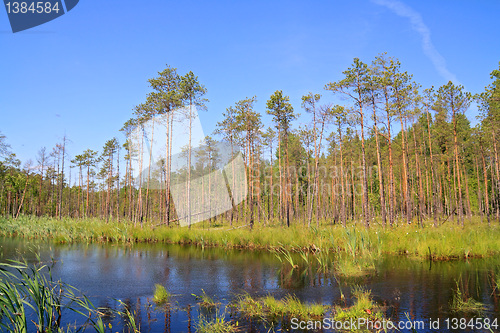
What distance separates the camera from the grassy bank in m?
14.2

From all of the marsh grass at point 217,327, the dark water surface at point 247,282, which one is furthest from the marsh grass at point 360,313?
the marsh grass at point 217,327

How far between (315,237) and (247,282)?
715 centimetres

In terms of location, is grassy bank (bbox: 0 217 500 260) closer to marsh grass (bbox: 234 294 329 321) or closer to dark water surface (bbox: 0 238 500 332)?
dark water surface (bbox: 0 238 500 332)

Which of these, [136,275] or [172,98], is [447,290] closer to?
[136,275]

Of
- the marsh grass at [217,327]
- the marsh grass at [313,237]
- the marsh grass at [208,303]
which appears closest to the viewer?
the marsh grass at [217,327]

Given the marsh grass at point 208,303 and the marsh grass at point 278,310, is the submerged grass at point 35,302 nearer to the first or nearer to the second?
the marsh grass at point 208,303

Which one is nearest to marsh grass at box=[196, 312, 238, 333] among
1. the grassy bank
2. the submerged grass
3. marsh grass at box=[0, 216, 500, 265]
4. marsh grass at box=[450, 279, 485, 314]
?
the submerged grass

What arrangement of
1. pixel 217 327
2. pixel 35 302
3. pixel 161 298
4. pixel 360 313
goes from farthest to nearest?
pixel 161 298
pixel 360 313
pixel 217 327
pixel 35 302

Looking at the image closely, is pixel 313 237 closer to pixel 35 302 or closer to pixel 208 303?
pixel 208 303

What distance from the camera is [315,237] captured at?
16.7m

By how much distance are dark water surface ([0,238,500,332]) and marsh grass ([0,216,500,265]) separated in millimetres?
997

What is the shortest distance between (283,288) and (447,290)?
15.1 feet

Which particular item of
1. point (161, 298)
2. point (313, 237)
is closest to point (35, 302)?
point (161, 298)

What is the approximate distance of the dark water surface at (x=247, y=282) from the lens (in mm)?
7253
